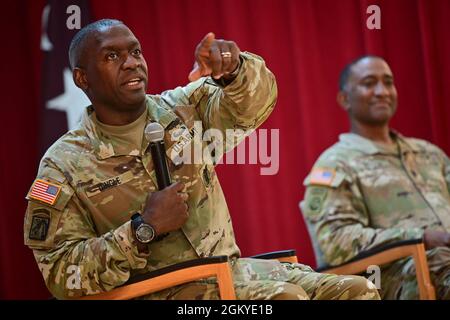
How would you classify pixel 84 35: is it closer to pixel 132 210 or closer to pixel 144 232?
pixel 132 210

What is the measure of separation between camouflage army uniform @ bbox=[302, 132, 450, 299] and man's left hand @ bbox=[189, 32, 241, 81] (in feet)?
4.09

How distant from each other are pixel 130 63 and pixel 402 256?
1379mm

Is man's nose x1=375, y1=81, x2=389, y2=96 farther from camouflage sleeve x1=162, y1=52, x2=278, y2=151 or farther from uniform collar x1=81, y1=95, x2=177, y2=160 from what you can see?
uniform collar x1=81, y1=95, x2=177, y2=160

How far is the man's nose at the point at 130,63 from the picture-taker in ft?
7.29

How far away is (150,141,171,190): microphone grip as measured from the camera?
2105 mm

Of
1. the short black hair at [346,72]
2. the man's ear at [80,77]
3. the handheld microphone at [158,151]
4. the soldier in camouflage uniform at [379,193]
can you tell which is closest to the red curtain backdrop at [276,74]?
the short black hair at [346,72]

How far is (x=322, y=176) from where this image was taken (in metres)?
3.18

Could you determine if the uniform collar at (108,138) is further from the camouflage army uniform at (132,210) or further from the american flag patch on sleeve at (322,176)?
the american flag patch on sleeve at (322,176)

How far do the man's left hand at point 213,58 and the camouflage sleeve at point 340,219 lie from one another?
4.05ft

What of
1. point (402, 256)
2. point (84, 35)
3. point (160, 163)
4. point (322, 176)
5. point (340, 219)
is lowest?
point (402, 256)

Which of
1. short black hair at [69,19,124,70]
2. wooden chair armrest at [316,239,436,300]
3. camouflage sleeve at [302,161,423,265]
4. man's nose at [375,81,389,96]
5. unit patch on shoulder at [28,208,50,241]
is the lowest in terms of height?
wooden chair armrest at [316,239,436,300]

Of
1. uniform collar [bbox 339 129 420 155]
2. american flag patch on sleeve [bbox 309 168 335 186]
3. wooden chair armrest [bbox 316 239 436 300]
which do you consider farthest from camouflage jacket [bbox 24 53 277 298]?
uniform collar [bbox 339 129 420 155]

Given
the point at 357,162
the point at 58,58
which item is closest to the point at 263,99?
the point at 357,162

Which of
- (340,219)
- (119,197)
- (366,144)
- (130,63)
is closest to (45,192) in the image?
(119,197)
